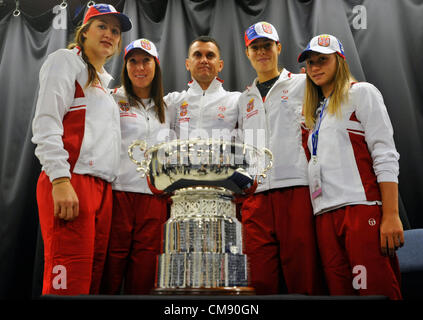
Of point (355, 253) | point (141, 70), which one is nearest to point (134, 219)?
point (141, 70)

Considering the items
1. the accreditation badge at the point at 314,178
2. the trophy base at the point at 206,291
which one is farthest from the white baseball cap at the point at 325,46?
the trophy base at the point at 206,291

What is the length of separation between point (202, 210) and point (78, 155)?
76 centimetres

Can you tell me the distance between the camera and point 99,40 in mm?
1941

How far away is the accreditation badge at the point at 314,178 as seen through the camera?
1.75m

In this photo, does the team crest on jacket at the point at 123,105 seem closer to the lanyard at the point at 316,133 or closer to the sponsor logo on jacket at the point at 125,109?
the sponsor logo on jacket at the point at 125,109

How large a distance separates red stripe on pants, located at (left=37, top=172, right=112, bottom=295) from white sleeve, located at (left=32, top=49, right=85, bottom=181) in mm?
122

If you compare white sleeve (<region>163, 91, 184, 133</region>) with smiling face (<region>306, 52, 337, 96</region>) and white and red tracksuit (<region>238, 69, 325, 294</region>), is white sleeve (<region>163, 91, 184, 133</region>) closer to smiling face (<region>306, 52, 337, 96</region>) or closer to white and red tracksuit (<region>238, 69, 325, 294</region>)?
white and red tracksuit (<region>238, 69, 325, 294</region>)

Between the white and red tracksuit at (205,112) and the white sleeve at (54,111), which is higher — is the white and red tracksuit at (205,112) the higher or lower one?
the higher one

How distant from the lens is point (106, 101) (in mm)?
1882

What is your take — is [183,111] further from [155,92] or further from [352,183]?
A: [352,183]

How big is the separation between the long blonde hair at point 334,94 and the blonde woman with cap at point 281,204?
0.29 ft

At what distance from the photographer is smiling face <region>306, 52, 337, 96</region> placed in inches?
75.3

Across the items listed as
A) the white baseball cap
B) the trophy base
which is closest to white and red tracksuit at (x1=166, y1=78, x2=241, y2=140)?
the white baseball cap
